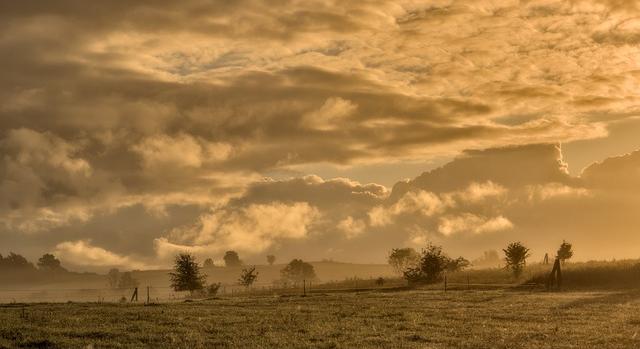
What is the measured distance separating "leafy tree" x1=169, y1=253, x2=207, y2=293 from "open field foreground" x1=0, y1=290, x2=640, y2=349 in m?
69.5

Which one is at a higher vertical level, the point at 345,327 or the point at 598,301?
the point at 345,327

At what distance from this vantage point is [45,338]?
101 ft

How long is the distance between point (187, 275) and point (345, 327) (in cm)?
8425

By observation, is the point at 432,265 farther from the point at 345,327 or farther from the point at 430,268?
the point at 345,327

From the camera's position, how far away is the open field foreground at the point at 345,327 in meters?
29.0

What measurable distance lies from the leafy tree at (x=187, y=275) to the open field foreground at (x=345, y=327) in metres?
69.5

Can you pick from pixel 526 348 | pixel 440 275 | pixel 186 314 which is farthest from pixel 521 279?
pixel 526 348

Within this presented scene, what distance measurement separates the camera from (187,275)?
11500 centimetres

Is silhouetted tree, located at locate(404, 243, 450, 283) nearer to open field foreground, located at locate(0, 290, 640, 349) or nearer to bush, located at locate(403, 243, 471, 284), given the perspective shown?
bush, located at locate(403, 243, 471, 284)

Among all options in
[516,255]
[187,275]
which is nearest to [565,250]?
[516,255]

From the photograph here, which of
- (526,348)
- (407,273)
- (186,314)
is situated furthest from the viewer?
(407,273)

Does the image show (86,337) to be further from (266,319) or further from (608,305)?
(608,305)

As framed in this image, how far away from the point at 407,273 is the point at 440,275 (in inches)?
201

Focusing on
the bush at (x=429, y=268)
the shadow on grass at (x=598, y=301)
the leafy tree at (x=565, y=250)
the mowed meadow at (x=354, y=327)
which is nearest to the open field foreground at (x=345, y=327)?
the mowed meadow at (x=354, y=327)
